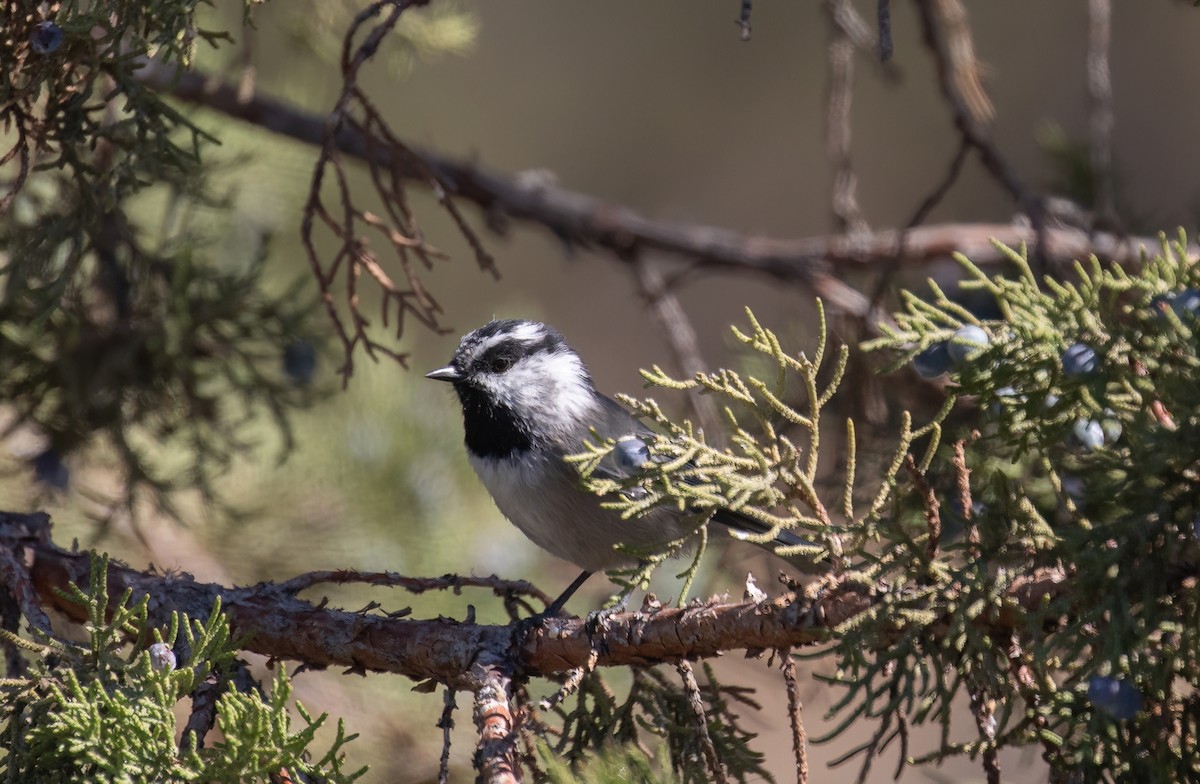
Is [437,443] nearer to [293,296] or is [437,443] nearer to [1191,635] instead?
[293,296]

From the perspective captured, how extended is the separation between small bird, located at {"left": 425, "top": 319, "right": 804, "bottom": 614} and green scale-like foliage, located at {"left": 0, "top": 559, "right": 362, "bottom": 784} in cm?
102

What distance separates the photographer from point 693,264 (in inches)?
123

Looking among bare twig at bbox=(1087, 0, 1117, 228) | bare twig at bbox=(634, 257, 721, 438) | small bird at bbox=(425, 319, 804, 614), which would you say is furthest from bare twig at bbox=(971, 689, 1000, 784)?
bare twig at bbox=(1087, 0, 1117, 228)

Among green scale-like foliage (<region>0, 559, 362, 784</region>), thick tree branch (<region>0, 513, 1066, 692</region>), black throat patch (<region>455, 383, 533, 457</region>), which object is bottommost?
green scale-like foliage (<region>0, 559, 362, 784</region>)

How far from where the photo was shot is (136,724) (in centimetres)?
125

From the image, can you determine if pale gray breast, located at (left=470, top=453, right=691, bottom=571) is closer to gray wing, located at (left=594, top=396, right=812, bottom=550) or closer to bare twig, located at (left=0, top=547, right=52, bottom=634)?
gray wing, located at (left=594, top=396, right=812, bottom=550)

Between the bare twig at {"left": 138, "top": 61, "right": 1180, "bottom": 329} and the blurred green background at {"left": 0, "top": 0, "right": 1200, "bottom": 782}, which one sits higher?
the blurred green background at {"left": 0, "top": 0, "right": 1200, "bottom": 782}

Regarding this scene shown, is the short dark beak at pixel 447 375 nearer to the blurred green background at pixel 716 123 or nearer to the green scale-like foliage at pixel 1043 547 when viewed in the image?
the green scale-like foliage at pixel 1043 547

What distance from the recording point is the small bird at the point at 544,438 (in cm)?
239

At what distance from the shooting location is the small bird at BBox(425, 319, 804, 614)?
239 centimetres

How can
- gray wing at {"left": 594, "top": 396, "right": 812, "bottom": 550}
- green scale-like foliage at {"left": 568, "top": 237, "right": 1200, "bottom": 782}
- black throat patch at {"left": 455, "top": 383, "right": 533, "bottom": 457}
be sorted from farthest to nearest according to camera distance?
1. black throat patch at {"left": 455, "top": 383, "right": 533, "bottom": 457}
2. gray wing at {"left": 594, "top": 396, "right": 812, "bottom": 550}
3. green scale-like foliage at {"left": 568, "top": 237, "right": 1200, "bottom": 782}

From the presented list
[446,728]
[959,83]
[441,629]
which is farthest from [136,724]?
[959,83]

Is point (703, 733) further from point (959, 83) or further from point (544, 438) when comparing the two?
point (959, 83)

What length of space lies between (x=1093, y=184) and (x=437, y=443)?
230 centimetres
